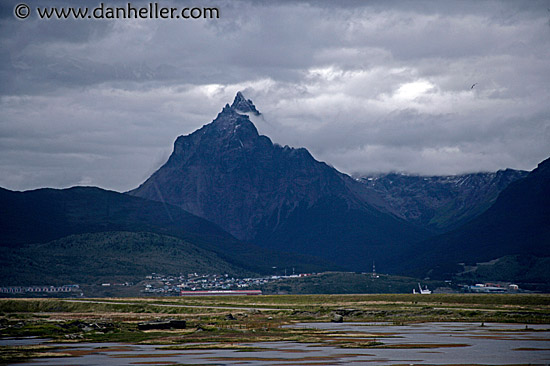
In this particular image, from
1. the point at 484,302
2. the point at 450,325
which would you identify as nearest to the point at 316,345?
the point at 450,325

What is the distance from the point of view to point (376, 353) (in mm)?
83375

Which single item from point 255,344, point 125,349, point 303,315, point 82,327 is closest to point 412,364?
point 255,344

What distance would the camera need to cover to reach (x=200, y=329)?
393 feet

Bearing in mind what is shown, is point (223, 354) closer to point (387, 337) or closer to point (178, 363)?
point (178, 363)

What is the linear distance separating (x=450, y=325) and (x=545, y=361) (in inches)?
2086

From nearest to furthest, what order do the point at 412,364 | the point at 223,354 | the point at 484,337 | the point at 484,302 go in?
the point at 412,364 → the point at 223,354 → the point at 484,337 → the point at 484,302

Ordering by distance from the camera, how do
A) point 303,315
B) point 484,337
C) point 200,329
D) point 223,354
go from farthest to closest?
point 303,315, point 200,329, point 484,337, point 223,354

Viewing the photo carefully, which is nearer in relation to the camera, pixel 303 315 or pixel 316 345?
pixel 316 345

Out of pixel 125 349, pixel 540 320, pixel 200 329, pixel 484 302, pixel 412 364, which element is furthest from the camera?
pixel 484 302

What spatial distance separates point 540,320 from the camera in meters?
131

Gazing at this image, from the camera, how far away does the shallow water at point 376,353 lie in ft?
253

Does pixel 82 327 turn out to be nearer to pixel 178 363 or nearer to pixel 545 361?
pixel 178 363

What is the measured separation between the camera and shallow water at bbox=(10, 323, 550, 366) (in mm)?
77125

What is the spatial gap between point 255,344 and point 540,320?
188 feet
